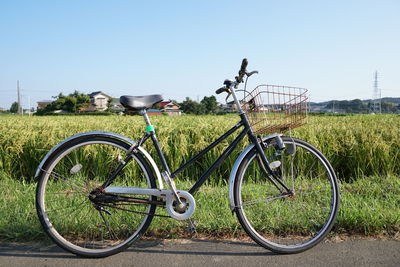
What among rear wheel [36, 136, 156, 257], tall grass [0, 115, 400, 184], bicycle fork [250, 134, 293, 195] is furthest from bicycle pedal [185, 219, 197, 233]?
tall grass [0, 115, 400, 184]

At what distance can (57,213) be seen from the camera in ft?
8.53

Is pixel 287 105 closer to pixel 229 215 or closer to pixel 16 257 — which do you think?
pixel 229 215

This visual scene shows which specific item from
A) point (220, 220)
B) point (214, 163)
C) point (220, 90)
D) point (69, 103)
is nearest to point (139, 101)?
point (220, 90)

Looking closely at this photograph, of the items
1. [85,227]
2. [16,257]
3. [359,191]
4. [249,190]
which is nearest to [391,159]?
[359,191]

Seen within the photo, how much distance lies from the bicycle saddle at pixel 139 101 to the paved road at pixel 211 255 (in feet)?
3.61

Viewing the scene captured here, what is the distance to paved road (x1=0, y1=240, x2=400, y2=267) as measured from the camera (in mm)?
2119

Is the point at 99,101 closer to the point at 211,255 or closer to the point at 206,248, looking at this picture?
the point at 206,248

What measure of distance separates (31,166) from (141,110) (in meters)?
3.13

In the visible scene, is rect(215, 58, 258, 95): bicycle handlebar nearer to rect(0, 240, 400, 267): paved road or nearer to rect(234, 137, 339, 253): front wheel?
rect(234, 137, 339, 253): front wheel

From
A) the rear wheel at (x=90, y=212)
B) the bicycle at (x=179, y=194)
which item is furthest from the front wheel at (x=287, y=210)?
the rear wheel at (x=90, y=212)

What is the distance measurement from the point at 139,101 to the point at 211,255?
1274 mm

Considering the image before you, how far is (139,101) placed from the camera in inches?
90.5

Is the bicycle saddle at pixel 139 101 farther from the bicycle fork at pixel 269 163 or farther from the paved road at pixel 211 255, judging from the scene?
the paved road at pixel 211 255

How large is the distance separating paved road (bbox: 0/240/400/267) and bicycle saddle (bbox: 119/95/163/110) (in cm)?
110
